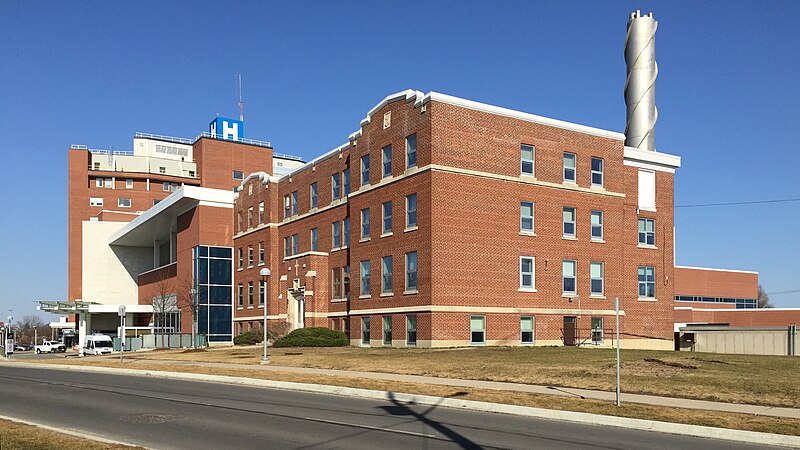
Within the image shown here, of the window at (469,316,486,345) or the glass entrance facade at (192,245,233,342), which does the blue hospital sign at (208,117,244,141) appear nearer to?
the glass entrance facade at (192,245,233,342)

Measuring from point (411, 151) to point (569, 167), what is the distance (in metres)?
9.97

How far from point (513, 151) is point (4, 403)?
28740 millimetres

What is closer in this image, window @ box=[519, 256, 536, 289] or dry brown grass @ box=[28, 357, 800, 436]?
dry brown grass @ box=[28, 357, 800, 436]

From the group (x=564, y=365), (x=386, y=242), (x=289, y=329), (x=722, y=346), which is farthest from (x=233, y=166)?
(x=564, y=365)

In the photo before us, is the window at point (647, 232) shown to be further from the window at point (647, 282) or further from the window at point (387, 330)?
the window at point (387, 330)

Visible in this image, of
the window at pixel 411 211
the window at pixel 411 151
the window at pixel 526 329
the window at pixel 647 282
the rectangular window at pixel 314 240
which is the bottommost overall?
the window at pixel 526 329

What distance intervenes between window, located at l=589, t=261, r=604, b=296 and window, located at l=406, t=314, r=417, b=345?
11.6 metres

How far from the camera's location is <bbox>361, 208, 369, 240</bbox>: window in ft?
146

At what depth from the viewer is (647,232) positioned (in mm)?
48312

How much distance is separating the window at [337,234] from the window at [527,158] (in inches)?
532

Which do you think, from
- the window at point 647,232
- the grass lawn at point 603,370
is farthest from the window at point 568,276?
the grass lawn at point 603,370

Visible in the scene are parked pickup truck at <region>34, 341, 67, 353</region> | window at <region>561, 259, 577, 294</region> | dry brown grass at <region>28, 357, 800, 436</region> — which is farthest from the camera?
parked pickup truck at <region>34, 341, 67, 353</region>

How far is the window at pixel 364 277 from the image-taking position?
44062mm

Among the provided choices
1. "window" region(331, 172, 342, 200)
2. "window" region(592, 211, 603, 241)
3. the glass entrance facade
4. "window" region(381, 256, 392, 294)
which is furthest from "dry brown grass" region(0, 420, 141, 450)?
the glass entrance facade
